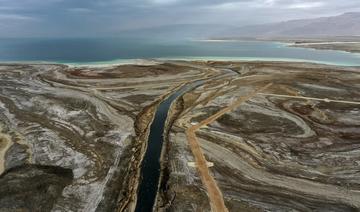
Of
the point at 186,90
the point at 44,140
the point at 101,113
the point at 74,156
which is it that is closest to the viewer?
the point at 74,156

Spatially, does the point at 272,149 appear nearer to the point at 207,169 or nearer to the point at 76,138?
the point at 207,169

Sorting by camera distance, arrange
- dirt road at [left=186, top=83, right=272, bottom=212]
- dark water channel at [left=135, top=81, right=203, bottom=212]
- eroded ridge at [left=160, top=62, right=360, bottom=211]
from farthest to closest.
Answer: dark water channel at [left=135, top=81, right=203, bottom=212], eroded ridge at [left=160, top=62, right=360, bottom=211], dirt road at [left=186, top=83, right=272, bottom=212]

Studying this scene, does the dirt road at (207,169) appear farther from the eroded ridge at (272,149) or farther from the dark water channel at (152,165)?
the dark water channel at (152,165)

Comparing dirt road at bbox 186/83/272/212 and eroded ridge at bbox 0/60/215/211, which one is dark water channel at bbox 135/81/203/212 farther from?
dirt road at bbox 186/83/272/212

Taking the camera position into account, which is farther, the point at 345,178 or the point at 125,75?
the point at 125,75

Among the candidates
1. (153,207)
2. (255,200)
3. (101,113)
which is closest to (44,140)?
(101,113)

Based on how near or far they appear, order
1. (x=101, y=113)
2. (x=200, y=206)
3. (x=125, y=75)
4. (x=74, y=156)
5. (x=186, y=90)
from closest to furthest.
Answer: (x=200, y=206) < (x=74, y=156) < (x=101, y=113) < (x=186, y=90) < (x=125, y=75)

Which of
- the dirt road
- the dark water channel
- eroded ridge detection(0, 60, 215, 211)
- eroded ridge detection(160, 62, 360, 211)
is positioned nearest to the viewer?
the dirt road

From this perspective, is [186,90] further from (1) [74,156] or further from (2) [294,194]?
(2) [294,194]

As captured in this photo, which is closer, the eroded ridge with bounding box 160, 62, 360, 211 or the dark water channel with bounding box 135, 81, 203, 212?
the eroded ridge with bounding box 160, 62, 360, 211

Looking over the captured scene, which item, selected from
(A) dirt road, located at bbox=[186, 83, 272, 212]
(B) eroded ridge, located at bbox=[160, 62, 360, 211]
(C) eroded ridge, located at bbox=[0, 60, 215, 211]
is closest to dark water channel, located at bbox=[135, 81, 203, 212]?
(C) eroded ridge, located at bbox=[0, 60, 215, 211]

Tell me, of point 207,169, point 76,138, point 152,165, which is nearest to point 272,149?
point 207,169
